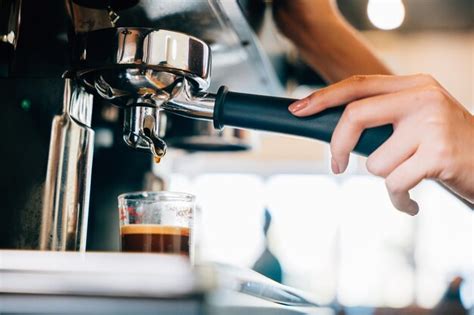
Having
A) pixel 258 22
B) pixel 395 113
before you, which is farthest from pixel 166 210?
pixel 258 22

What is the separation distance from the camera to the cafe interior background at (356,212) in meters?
5.17

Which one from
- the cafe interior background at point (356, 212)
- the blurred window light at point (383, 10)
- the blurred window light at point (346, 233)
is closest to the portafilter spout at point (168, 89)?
the blurred window light at point (383, 10)

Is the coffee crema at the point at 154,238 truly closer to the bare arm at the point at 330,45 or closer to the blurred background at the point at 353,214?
the bare arm at the point at 330,45

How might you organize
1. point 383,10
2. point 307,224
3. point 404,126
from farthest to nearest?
point 307,224, point 383,10, point 404,126

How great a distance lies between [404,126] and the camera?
698mm

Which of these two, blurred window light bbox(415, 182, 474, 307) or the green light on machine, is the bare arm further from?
blurred window light bbox(415, 182, 474, 307)

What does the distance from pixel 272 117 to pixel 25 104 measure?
0.81 ft

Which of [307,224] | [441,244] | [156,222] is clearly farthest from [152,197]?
[307,224]

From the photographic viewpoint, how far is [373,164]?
715mm

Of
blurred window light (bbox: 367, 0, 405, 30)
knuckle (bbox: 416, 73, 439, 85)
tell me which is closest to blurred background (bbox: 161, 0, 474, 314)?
blurred window light (bbox: 367, 0, 405, 30)

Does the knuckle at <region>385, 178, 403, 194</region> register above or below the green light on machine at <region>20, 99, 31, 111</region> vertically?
below

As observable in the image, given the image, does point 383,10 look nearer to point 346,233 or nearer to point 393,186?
point 393,186

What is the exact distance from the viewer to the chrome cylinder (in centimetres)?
72

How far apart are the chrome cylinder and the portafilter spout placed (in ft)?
0.12
